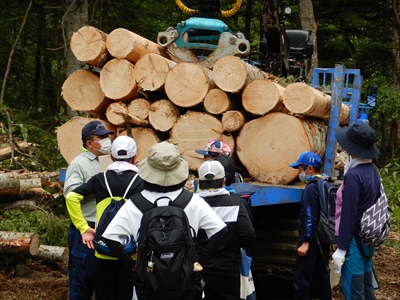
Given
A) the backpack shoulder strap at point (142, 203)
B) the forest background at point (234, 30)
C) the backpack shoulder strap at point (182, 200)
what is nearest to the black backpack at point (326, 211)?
the backpack shoulder strap at point (182, 200)

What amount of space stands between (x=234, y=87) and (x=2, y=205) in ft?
11.5

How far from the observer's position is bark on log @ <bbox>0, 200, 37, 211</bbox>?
775 cm

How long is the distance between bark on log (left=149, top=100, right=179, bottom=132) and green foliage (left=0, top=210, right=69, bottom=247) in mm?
2331

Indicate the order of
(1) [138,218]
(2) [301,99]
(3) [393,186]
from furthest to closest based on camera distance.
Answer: (3) [393,186], (2) [301,99], (1) [138,218]

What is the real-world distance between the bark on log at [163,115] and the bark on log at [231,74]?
581 mm

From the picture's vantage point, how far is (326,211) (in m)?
5.80

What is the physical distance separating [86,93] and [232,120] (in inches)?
67.9

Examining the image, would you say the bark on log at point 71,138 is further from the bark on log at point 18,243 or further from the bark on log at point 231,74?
the bark on log at point 231,74

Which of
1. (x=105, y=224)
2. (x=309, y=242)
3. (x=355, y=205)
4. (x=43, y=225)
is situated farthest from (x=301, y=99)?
(x=43, y=225)

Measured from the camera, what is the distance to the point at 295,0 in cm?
2000

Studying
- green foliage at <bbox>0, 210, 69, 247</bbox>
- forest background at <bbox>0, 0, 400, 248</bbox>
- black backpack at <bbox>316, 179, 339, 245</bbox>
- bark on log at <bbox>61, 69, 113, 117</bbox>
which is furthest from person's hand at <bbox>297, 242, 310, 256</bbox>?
forest background at <bbox>0, 0, 400, 248</bbox>

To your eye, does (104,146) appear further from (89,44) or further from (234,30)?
(234,30)

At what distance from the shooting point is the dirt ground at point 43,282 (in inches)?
254

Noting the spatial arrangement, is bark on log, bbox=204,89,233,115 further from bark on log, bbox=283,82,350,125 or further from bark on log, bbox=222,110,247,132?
bark on log, bbox=283,82,350,125
